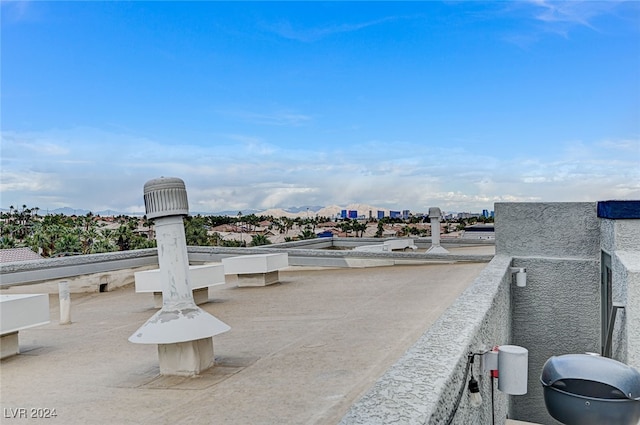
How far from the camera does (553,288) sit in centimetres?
823

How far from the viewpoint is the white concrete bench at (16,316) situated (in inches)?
232

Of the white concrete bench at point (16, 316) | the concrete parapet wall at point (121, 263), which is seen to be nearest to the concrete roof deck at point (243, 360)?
the white concrete bench at point (16, 316)

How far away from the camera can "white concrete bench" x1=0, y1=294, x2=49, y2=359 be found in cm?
589

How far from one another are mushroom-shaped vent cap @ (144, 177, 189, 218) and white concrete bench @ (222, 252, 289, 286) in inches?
233

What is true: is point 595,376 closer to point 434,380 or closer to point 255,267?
point 434,380

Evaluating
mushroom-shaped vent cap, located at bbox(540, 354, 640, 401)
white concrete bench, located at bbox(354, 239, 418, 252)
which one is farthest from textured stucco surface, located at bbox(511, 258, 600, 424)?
white concrete bench, located at bbox(354, 239, 418, 252)

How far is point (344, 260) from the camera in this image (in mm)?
13891

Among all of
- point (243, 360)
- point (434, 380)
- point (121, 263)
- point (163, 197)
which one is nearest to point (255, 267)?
point (121, 263)

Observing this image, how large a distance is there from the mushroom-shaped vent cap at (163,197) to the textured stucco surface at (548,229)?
227 inches

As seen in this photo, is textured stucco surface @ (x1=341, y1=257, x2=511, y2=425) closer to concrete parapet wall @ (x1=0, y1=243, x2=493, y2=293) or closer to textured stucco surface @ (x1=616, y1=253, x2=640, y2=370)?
textured stucco surface @ (x1=616, y1=253, x2=640, y2=370)

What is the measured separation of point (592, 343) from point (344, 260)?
6.99m

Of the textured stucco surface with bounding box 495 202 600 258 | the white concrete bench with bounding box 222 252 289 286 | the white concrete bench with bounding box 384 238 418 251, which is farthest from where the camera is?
the white concrete bench with bounding box 384 238 418 251

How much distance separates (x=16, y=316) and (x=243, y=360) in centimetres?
280

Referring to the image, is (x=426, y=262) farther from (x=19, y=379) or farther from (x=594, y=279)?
(x=19, y=379)
